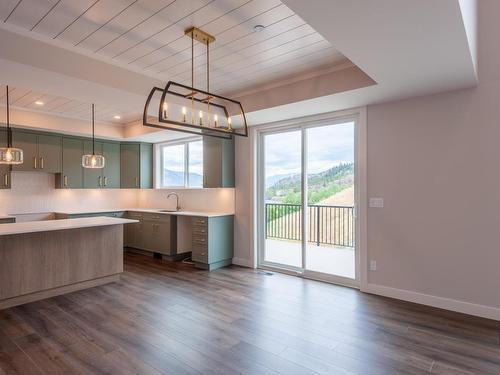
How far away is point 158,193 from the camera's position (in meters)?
7.19

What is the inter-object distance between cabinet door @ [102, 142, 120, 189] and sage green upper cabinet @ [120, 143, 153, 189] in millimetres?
105

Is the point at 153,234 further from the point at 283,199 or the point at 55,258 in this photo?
the point at 283,199

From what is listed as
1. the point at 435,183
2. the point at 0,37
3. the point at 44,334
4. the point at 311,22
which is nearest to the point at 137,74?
the point at 0,37

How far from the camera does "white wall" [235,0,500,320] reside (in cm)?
323

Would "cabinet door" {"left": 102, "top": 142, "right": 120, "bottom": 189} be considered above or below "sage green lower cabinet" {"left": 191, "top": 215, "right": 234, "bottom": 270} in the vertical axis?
above

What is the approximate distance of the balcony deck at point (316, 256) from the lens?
15.6 feet

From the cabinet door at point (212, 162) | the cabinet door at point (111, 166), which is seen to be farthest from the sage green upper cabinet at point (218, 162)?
the cabinet door at point (111, 166)

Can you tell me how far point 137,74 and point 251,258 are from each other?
339 cm

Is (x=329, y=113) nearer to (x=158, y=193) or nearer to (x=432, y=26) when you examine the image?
(x=432, y=26)

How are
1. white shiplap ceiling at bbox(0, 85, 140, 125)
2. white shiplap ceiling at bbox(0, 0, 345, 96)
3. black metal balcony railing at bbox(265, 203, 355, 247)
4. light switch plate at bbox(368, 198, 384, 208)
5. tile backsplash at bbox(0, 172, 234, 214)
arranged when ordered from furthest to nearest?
tile backsplash at bbox(0, 172, 234, 214) < black metal balcony railing at bbox(265, 203, 355, 247) < white shiplap ceiling at bbox(0, 85, 140, 125) < light switch plate at bbox(368, 198, 384, 208) < white shiplap ceiling at bbox(0, 0, 345, 96)

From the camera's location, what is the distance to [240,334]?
9.52ft

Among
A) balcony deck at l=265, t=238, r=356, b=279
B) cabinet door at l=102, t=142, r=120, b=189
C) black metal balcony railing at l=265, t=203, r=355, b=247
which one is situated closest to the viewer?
balcony deck at l=265, t=238, r=356, b=279

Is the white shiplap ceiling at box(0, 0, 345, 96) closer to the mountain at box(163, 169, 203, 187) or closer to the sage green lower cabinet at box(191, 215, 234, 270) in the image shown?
the sage green lower cabinet at box(191, 215, 234, 270)

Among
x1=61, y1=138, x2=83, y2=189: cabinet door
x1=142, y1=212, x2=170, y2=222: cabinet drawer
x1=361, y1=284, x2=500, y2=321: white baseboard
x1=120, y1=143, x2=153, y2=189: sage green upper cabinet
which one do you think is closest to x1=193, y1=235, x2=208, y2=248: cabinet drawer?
x1=142, y1=212, x2=170, y2=222: cabinet drawer
